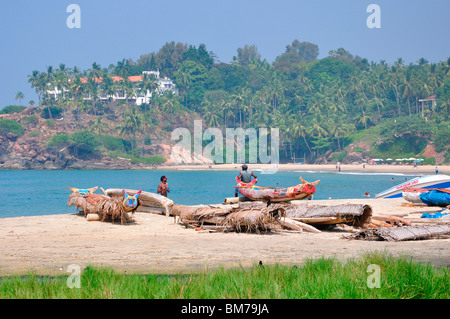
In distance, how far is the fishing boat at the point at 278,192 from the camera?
18594 mm

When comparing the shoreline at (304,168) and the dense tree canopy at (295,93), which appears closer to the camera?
the shoreline at (304,168)

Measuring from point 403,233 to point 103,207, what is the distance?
891 centimetres

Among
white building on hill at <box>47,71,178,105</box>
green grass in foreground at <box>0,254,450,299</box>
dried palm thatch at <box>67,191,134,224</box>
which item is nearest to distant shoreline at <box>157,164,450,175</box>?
white building on hill at <box>47,71,178,105</box>

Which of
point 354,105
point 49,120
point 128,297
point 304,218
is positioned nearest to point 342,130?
point 354,105

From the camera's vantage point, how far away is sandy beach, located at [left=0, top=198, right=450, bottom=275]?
9.84m

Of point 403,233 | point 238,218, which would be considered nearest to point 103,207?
point 238,218

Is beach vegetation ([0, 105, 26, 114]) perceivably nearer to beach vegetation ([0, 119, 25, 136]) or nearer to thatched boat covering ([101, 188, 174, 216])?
beach vegetation ([0, 119, 25, 136])

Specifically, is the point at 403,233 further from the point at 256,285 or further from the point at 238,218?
the point at 256,285

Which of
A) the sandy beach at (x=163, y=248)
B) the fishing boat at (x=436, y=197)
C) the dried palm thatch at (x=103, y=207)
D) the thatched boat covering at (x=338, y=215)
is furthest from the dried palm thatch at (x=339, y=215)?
the fishing boat at (x=436, y=197)

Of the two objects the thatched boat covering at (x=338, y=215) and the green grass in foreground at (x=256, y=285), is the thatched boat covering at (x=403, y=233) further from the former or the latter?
the green grass in foreground at (x=256, y=285)

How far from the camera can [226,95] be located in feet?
478

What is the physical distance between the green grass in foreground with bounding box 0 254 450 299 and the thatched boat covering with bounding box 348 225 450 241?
12.2 ft

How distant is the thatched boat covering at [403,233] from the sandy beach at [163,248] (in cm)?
26

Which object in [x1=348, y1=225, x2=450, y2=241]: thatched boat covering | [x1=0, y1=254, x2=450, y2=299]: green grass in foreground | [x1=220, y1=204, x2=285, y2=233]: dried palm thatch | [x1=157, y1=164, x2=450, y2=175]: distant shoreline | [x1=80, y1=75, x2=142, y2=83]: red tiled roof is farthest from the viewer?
[x1=80, y1=75, x2=142, y2=83]: red tiled roof
